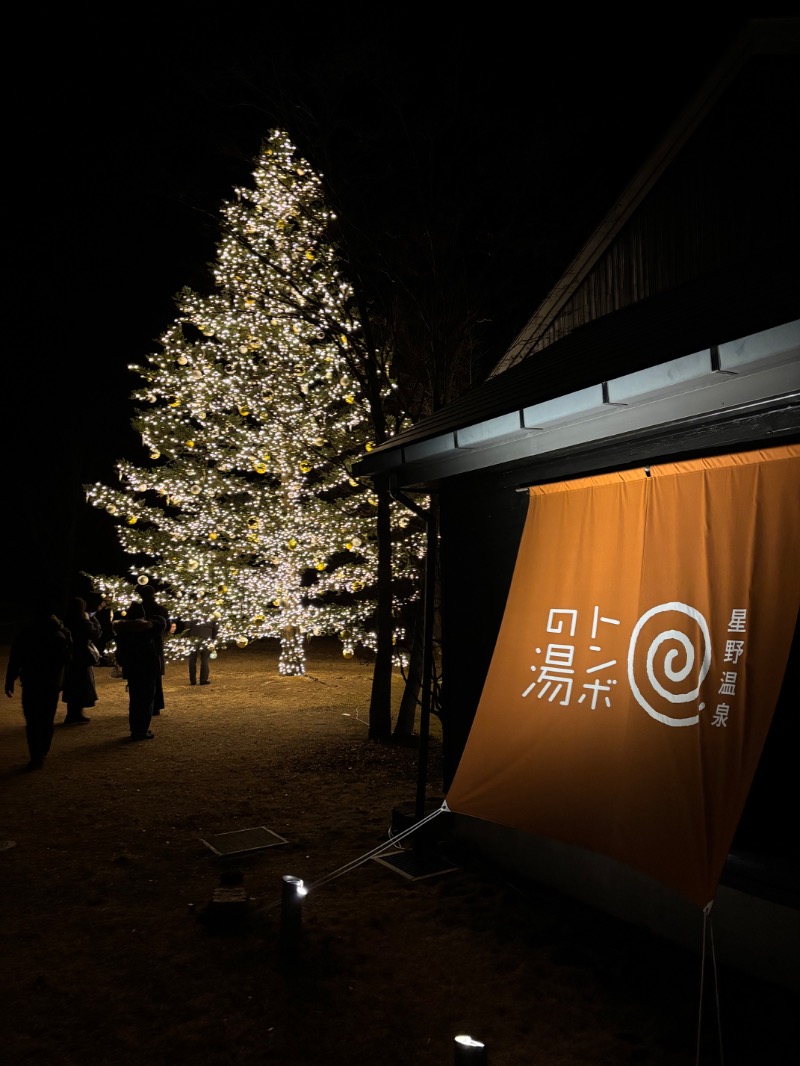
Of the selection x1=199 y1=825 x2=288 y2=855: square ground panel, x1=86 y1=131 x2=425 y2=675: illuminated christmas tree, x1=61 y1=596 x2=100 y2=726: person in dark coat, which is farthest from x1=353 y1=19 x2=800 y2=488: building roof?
x1=61 y1=596 x2=100 y2=726: person in dark coat

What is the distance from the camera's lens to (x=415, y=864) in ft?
18.3

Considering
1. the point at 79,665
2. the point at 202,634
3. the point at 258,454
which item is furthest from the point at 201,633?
the point at 258,454

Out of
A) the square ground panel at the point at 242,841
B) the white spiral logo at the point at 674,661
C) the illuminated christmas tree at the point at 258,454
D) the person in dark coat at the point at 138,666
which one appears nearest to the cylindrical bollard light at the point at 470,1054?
the white spiral logo at the point at 674,661

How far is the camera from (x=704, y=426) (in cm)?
413

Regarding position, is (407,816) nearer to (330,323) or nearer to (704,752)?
(704,752)

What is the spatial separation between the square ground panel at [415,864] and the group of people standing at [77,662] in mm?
4887

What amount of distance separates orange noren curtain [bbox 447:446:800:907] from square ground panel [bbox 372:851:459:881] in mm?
1323

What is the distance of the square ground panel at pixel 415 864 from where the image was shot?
5.41 meters

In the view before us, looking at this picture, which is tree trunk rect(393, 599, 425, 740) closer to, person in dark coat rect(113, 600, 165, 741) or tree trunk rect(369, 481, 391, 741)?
tree trunk rect(369, 481, 391, 741)

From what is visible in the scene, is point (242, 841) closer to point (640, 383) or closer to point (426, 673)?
point (426, 673)

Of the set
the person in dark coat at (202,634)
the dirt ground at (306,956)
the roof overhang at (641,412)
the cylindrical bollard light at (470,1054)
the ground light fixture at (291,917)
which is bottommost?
the dirt ground at (306,956)

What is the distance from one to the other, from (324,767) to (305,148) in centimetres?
825

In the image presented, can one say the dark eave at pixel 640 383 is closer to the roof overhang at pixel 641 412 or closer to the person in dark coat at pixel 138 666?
the roof overhang at pixel 641 412

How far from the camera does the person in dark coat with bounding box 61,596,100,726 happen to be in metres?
10.6
